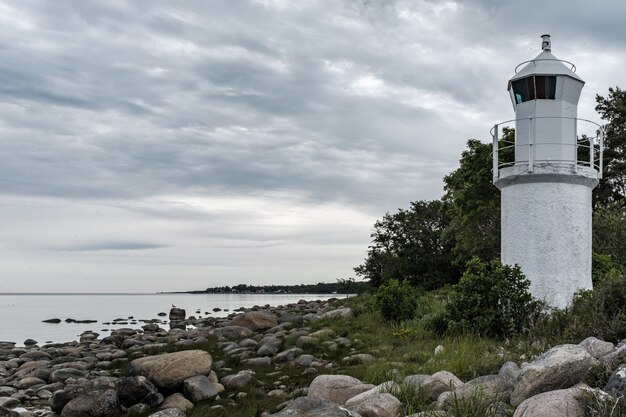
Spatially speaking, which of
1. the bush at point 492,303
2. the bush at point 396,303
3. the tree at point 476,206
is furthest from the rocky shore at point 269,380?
the tree at point 476,206

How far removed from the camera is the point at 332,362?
484 inches

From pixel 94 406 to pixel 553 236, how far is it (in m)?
10.6

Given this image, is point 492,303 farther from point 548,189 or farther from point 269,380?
point 269,380

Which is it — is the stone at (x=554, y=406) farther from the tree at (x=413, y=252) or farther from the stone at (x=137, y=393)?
the tree at (x=413, y=252)

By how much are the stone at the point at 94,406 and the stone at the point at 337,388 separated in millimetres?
3563

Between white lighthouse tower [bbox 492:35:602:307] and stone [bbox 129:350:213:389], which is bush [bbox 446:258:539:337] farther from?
stone [bbox 129:350:213:389]

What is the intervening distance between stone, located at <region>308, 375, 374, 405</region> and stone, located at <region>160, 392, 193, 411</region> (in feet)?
7.48

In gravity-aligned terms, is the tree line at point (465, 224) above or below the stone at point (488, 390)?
above

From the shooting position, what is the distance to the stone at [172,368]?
1067cm

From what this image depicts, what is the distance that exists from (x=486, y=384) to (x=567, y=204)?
7.89 metres

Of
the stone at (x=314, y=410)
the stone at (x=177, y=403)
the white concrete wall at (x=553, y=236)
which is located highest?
the white concrete wall at (x=553, y=236)

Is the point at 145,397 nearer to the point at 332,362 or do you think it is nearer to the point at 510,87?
the point at 332,362

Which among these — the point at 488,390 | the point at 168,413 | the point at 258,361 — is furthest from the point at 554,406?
the point at 258,361

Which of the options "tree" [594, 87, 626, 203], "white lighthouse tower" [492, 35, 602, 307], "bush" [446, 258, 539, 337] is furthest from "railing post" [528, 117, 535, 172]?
"tree" [594, 87, 626, 203]
